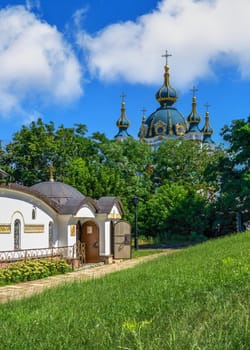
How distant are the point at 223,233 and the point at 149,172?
29.8 feet

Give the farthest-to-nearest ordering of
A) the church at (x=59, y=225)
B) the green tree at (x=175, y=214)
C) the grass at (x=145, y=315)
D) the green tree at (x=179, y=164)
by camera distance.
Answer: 1. the green tree at (x=179, y=164)
2. the green tree at (x=175, y=214)
3. the church at (x=59, y=225)
4. the grass at (x=145, y=315)

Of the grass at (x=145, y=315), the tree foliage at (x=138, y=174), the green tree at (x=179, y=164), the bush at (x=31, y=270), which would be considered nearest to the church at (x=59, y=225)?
the bush at (x=31, y=270)

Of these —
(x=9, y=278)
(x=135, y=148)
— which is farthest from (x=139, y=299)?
(x=135, y=148)

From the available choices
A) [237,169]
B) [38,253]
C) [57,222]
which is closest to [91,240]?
[57,222]

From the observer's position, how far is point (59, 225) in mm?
18000

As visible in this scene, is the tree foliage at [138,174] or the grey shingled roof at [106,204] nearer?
the grey shingled roof at [106,204]

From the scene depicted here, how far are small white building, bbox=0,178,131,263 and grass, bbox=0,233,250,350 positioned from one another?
7.40 meters

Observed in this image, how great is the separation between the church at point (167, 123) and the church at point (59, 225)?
4468 centimetres

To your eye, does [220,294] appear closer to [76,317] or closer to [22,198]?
[76,317]

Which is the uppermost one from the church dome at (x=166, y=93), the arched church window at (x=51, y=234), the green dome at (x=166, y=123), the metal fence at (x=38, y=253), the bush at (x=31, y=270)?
the church dome at (x=166, y=93)

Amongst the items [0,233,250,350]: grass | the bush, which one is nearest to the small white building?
the bush

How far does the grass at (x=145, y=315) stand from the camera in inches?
161

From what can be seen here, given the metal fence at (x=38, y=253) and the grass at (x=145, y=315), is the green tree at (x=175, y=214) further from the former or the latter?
the grass at (x=145, y=315)

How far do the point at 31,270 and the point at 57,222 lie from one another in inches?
157
